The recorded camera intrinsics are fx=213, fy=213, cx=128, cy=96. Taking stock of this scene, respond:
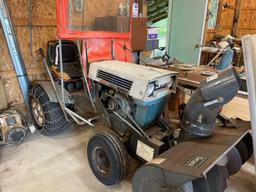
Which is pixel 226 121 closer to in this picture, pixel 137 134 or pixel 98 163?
pixel 137 134

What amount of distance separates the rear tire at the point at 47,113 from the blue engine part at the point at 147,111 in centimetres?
99

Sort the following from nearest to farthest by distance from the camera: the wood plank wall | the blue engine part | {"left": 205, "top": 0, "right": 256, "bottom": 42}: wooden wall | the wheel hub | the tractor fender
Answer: the blue engine part
the tractor fender
the wheel hub
the wood plank wall
{"left": 205, "top": 0, "right": 256, "bottom": 42}: wooden wall

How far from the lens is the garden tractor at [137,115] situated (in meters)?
1.28

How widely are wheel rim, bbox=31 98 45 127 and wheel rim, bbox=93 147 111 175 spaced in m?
0.90

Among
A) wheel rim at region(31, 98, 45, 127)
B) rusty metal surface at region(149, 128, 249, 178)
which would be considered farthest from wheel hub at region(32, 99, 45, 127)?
rusty metal surface at region(149, 128, 249, 178)

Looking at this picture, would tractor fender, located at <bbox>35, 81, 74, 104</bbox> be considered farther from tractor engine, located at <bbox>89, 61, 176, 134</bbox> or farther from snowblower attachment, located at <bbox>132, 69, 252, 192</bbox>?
snowblower attachment, located at <bbox>132, 69, 252, 192</bbox>

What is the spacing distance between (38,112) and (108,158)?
1257 millimetres

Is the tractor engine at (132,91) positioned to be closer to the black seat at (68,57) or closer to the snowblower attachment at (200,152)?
the snowblower attachment at (200,152)

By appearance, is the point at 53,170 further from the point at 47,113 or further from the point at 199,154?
the point at 199,154

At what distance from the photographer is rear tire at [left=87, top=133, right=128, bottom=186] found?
5.34 ft

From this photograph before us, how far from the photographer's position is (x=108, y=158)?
1696 mm

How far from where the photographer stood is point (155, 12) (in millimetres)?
5738

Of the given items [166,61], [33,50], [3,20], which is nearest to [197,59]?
[166,61]

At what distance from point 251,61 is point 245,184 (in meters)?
1.11
